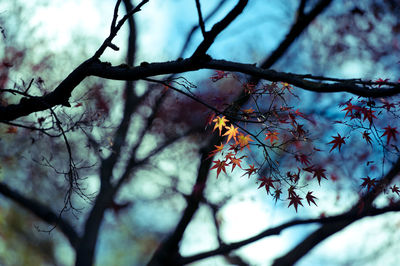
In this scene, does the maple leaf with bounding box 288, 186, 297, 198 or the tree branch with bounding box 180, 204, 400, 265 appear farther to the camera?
the tree branch with bounding box 180, 204, 400, 265

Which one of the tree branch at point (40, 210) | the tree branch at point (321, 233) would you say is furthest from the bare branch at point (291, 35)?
the tree branch at point (40, 210)

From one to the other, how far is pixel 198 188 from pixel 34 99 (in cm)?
311

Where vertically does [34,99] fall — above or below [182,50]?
below

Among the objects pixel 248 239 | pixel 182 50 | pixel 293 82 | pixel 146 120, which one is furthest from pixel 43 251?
pixel 293 82

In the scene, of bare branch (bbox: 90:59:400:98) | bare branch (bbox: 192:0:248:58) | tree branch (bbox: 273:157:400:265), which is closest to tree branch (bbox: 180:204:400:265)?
tree branch (bbox: 273:157:400:265)

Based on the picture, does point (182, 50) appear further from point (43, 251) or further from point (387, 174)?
point (43, 251)

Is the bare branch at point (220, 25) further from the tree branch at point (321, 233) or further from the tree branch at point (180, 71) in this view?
the tree branch at point (321, 233)

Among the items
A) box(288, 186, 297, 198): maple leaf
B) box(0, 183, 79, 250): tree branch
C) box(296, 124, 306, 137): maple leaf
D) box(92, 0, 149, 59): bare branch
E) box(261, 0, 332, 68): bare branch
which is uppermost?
box(261, 0, 332, 68): bare branch

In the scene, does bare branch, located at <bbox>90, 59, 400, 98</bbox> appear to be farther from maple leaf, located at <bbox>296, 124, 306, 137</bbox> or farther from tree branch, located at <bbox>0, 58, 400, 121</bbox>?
maple leaf, located at <bbox>296, 124, 306, 137</bbox>

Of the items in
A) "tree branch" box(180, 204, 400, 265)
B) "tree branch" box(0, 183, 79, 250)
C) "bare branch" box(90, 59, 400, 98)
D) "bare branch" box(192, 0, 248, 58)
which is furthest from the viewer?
"tree branch" box(0, 183, 79, 250)

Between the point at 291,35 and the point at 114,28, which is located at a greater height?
the point at 291,35

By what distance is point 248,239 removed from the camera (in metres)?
4.34

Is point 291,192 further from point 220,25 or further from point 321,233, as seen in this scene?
point 321,233

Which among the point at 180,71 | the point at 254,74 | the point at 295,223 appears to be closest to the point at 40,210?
the point at 295,223
